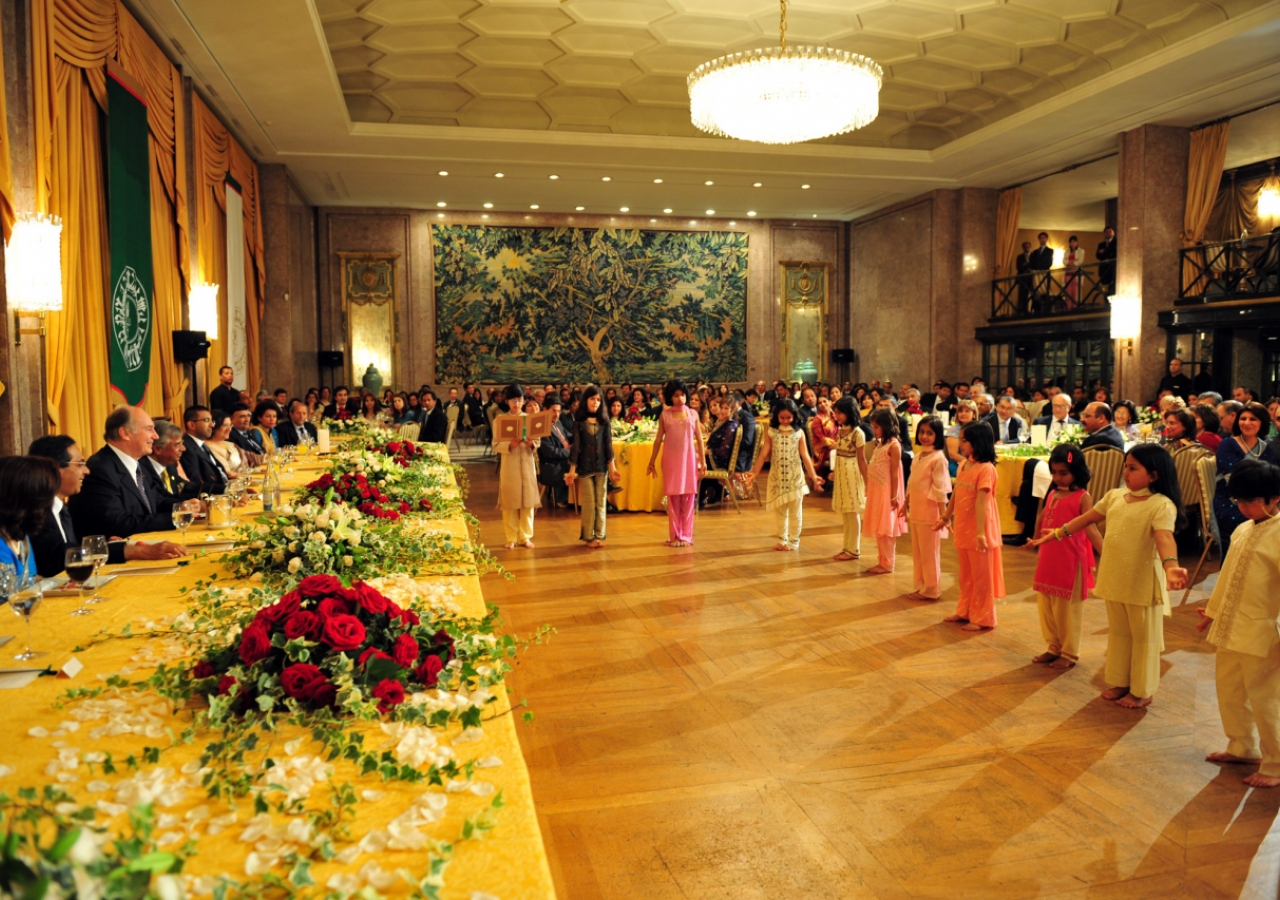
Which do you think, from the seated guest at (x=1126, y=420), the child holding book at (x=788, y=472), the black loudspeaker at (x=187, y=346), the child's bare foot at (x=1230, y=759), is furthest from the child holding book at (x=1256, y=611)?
the black loudspeaker at (x=187, y=346)

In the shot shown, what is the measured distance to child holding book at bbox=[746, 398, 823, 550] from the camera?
8.54 metres

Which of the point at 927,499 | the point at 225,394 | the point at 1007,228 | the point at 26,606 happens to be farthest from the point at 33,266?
the point at 1007,228

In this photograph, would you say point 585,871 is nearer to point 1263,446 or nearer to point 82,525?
point 82,525

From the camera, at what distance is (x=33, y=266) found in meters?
5.86

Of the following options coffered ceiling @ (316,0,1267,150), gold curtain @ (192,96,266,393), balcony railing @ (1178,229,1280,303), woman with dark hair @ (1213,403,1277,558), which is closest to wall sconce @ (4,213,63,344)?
gold curtain @ (192,96,266,393)

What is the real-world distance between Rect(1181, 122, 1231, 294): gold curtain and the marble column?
4.4 inches

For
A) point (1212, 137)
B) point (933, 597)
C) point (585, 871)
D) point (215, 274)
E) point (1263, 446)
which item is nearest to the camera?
point (585, 871)

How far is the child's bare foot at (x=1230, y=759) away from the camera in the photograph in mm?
3898

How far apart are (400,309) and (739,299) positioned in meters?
7.87

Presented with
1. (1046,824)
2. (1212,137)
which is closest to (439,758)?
(1046,824)

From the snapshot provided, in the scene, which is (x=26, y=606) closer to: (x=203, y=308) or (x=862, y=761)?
(x=862, y=761)

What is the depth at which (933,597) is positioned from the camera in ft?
22.3

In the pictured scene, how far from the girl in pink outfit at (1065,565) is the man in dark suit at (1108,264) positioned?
12.0 m

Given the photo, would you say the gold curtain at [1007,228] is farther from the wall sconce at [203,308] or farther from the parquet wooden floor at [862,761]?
the wall sconce at [203,308]
